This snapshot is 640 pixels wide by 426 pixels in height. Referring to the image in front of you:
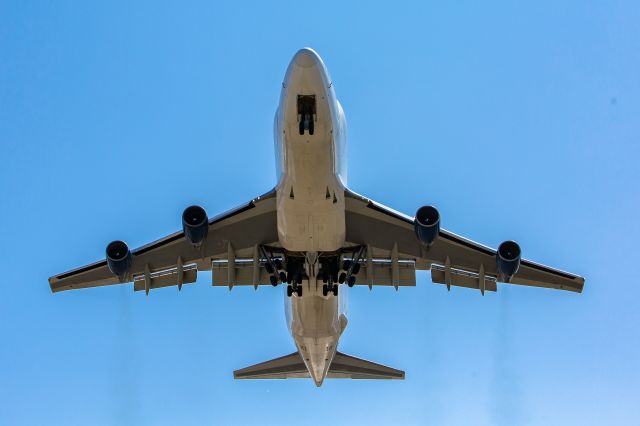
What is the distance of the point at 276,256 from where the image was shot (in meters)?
27.6

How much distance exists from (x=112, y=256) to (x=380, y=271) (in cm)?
869

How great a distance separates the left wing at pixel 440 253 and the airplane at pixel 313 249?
1.3 inches

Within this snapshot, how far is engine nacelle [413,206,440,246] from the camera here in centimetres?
2480

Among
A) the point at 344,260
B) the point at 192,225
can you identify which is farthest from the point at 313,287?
the point at 192,225

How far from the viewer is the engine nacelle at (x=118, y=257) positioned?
84.1ft

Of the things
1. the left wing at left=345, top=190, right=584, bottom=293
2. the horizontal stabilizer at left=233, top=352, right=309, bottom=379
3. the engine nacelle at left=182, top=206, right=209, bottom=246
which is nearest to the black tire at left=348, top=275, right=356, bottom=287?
the left wing at left=345, top=190, right=584, bottom=293

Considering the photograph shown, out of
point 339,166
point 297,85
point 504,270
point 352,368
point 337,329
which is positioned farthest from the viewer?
point 352,368

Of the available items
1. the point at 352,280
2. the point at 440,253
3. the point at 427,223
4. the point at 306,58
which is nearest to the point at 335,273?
the point at 352,280

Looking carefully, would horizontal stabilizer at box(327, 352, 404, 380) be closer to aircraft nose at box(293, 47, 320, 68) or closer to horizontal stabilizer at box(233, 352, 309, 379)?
horizontal stabilizer at box(233, 352, 309, 379)

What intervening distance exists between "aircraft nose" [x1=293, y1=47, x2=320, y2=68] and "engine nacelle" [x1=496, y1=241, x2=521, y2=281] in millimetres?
8360

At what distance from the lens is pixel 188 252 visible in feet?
91.5

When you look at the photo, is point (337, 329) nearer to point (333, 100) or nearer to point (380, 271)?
point (380, 271)

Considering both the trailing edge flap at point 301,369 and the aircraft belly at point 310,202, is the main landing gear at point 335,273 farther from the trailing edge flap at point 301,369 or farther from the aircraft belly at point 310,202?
the trailing edge flap at point 301,369

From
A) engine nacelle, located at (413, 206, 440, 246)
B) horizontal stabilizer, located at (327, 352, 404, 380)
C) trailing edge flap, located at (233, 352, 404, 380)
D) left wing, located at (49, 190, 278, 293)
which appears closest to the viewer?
engine nacelle, located at (413, 206, 440, 246)
